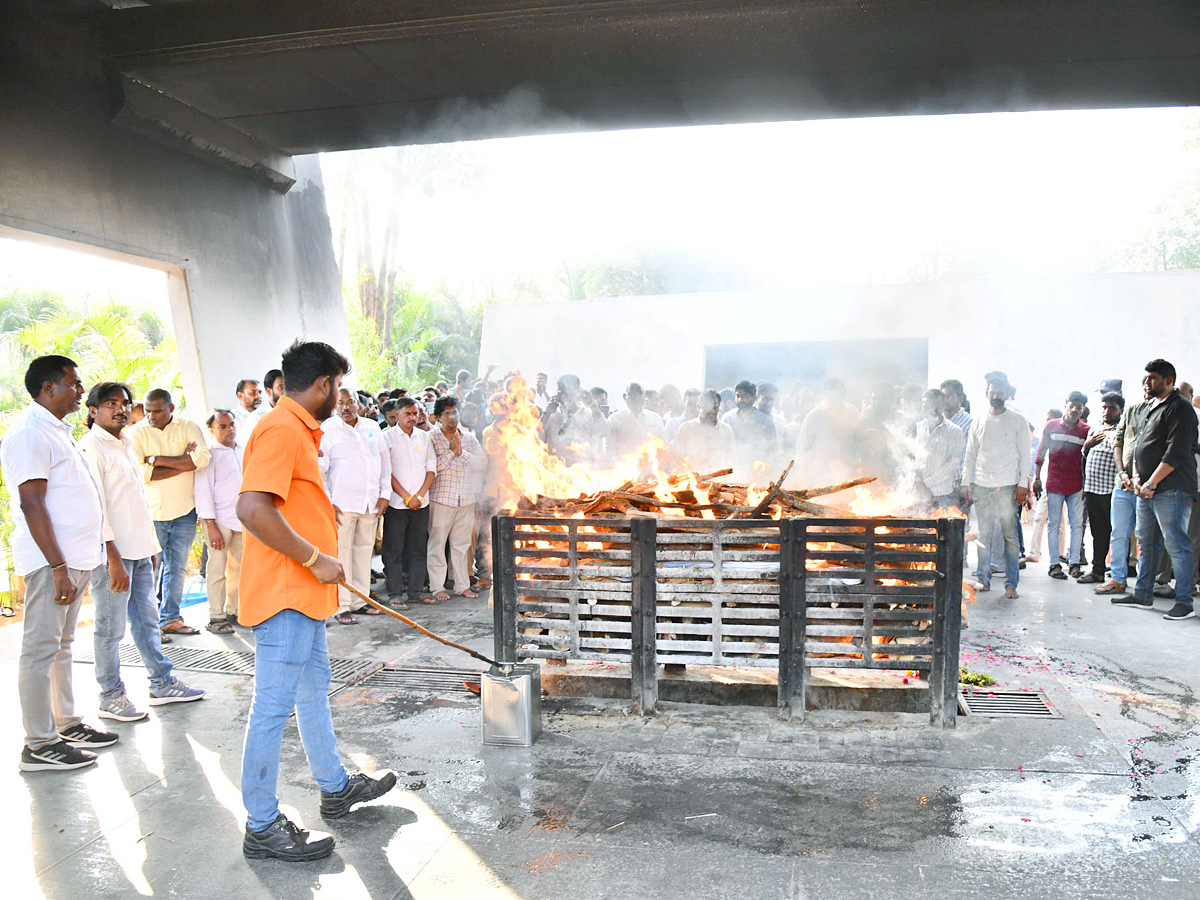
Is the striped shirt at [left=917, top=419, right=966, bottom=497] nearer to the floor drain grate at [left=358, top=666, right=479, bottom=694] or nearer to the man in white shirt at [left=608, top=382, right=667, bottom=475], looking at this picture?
the man in white shirt at [left=608, top=382, right=667, bottom=475]

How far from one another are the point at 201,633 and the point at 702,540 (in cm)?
477

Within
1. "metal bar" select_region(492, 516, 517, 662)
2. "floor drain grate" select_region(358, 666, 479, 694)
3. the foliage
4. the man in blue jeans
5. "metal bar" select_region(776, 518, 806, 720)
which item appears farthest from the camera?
the foliage

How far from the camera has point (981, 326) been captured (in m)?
14.7

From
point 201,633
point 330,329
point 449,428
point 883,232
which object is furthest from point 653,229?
point 201,633

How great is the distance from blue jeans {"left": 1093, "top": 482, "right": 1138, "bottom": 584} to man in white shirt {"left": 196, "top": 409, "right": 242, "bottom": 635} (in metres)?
8.29

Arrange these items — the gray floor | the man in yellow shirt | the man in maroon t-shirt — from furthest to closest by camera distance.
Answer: the man in maroon t-shirt → the man in yellow shirt → the gray floor

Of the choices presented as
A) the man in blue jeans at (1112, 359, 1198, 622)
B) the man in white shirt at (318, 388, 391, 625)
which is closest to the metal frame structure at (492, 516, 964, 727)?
the man in white shirt at (318, 388, 391, 625)

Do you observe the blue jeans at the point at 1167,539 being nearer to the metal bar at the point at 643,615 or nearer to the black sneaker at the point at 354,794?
the metal bar at the point at 643,615

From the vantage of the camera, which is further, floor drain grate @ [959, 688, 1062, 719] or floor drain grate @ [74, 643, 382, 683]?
floor drain grate @ [74, 643, 382, 683]

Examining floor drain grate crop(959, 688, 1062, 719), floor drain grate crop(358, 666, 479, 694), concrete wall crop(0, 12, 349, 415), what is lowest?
floor drain grate crop(358, 666, 479, 694)

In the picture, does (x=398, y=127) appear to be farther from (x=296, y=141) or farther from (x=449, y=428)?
(x=449, y=428)

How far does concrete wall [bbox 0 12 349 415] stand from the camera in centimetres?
734

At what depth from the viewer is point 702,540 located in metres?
5.13

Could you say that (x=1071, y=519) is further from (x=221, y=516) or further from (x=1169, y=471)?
(x=221, y=516)
